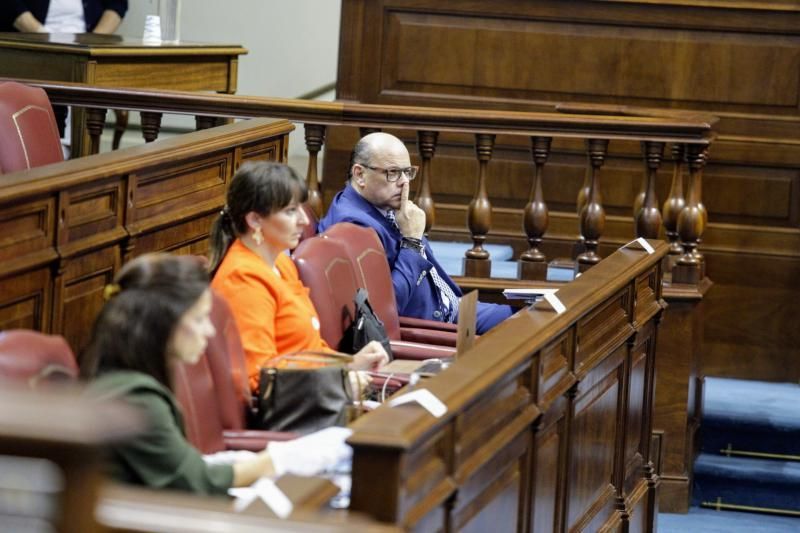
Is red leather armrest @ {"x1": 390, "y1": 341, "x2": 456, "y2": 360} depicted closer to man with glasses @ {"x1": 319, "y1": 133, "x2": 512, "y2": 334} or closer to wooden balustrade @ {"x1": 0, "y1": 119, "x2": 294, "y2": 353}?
man with glasses @ {"x1": 319, "y1": 133, "x2": 512, "y2": 334}

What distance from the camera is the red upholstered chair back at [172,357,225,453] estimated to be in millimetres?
2943

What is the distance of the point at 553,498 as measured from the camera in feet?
12.3

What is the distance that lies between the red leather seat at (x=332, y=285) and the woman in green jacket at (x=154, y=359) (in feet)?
4.37

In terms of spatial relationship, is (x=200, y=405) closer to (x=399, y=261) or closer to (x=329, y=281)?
(x=329, y=281)

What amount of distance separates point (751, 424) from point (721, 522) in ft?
1.69

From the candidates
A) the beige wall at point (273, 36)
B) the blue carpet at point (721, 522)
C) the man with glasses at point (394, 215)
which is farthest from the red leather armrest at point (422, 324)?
the beige wall at point (273, 36)

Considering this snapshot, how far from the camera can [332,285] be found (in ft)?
13.1

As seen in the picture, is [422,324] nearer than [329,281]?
No

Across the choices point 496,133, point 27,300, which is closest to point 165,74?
point 496,133

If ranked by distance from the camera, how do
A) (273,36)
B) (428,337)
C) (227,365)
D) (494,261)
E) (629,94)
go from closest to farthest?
(227,365) → (428,337) → (494,261) → (629,94) → (273,36)

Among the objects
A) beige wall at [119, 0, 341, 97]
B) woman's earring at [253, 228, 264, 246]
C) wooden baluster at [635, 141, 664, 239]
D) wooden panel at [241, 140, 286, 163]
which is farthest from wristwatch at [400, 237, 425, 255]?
beige wall at [119, 0, 341, 97]

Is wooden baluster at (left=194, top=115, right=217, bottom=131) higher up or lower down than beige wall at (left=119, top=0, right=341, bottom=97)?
lower down

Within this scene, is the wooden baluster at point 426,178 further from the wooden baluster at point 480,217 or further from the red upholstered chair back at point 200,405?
the red upholstered chair back at point 200,405

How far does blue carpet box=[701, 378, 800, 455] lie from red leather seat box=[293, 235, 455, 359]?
2.53 m
